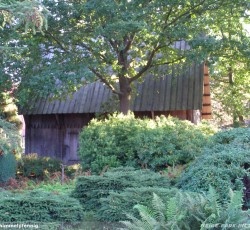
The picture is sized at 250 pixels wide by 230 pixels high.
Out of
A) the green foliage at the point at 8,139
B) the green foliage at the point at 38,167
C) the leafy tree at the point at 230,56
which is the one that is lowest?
the green foliage at the point at 38,167

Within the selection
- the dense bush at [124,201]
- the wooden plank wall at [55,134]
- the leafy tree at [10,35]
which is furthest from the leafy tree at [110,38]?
the dense bush at [124,201]

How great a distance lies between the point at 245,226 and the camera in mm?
4348

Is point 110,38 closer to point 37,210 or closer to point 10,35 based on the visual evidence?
point 10,35

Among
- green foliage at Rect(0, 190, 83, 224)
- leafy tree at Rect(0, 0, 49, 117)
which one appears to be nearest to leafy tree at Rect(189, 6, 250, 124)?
leafy tree at Rect(0, 0, 49, 117)

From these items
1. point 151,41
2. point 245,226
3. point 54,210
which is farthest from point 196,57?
point 245,226

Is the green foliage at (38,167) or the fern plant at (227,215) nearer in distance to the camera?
the fern plant at (227,215)

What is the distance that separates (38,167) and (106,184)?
25.9 feet

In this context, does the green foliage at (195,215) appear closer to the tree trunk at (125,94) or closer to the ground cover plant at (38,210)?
the ground cover plant at (38,210)

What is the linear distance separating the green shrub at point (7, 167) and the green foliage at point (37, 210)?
730 cm

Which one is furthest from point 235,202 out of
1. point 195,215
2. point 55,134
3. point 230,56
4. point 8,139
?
point 55,134

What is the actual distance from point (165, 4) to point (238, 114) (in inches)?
516

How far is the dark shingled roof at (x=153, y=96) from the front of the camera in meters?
18.7

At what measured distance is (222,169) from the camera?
751cm

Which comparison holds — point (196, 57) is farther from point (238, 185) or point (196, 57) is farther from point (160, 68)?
point (238, 185)
